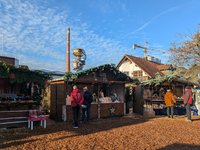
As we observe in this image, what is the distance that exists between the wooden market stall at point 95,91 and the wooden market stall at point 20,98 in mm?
1374

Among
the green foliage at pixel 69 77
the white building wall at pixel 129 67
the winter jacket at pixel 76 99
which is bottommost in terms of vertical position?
the winter jacket at pixel 76 99

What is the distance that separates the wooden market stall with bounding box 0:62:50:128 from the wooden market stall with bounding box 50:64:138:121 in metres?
1.37

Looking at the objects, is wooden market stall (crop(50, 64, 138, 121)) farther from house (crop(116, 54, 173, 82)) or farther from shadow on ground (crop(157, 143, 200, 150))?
house (crop(116, 54, 173, 82))

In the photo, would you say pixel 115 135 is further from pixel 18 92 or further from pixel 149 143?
pixel 18 92

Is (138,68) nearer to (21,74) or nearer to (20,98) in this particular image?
(20,98)

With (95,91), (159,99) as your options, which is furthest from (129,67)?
(95,91)

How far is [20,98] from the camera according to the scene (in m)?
8.00

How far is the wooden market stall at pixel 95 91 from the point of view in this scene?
9.16 meters

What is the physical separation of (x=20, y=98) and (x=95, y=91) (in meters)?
5.50

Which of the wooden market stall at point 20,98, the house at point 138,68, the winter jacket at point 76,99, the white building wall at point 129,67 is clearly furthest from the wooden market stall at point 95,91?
the white building wall at point 129,67

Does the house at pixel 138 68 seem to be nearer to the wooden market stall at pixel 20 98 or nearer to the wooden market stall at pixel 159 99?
the wooden market stall at pixel 159 99

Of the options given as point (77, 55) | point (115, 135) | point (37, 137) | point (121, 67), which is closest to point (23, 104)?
point (37, 137)

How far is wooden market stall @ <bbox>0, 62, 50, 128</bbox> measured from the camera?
7.16 meters

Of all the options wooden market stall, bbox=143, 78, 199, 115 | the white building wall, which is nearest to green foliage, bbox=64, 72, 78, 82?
wooden market stall, bbox=143, 78, 199, 115
